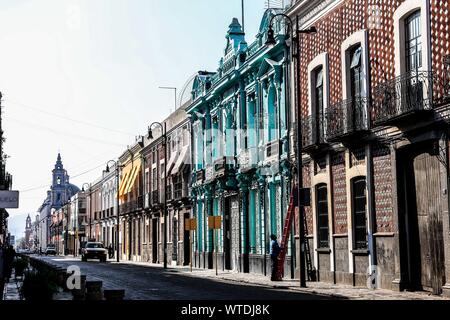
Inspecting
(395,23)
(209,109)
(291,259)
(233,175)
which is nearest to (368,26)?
(395,23)

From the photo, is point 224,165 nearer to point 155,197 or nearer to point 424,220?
point 424,220

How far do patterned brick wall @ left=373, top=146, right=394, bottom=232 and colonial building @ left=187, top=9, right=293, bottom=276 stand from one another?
7.06 metres

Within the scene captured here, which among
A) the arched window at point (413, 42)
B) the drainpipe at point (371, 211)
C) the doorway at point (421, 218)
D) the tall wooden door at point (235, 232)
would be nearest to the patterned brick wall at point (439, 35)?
the arched window at point (413, 42)

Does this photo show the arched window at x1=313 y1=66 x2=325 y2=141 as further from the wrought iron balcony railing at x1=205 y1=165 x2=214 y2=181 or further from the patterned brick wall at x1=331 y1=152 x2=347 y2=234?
the wrought iron balcony railing at x1=205 y1=165 x2=214 y2=181

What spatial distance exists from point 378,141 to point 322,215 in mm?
5041

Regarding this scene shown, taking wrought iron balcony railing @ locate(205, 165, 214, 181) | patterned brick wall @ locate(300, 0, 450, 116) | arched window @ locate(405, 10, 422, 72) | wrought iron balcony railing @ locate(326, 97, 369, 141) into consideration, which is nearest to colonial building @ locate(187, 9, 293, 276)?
wrought iron balcony railing @ locate(205, 165, 214, 181)

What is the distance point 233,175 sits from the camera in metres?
36.2

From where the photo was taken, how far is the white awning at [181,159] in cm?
4528

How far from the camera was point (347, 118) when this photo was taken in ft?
76.0

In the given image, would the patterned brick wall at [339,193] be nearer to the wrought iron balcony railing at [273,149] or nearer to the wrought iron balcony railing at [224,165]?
the wrought iron balcony railing at [273,149]

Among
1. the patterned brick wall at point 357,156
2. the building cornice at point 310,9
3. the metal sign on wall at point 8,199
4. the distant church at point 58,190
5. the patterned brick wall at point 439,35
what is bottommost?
the metal sign on wall at point 8,199

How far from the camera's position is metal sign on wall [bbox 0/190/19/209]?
1631 centimetres

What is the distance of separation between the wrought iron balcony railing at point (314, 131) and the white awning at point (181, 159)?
63.4 ft

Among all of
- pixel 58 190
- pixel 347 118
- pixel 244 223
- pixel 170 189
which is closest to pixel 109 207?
pixel 170 189
